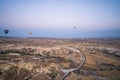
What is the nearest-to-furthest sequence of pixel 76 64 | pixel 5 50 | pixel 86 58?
pixel 76 64
pixel 86 58
pixel 5 50

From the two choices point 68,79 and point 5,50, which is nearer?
point 68,79

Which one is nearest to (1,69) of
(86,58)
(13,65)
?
(13,65)

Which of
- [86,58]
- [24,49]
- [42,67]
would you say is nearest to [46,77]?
[42,67]

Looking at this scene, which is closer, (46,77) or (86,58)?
(46,77)

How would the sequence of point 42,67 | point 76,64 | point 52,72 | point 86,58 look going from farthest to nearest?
point 86,58 → point 76,64 → point 42,67 → point 52,72

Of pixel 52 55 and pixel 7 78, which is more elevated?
pixel 52 55

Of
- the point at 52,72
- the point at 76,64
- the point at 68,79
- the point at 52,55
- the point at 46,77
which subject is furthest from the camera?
the point at 52,55

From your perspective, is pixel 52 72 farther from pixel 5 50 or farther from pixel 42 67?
pixel 5 50

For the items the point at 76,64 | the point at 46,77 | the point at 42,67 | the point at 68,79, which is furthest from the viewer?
the point at 76,64

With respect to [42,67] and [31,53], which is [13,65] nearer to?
[42,67]
